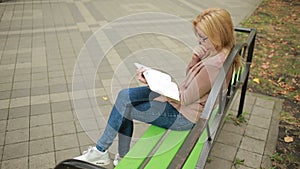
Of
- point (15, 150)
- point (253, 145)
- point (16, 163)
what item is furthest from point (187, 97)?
point (15, 150)

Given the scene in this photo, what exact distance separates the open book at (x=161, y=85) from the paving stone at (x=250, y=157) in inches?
45.2

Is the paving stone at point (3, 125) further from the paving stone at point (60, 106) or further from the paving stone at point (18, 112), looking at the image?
the paving stone at point (60, 106)

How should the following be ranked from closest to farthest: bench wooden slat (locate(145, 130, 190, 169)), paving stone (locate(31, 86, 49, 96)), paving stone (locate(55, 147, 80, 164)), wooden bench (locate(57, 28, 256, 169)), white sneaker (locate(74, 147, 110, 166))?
wooden bench (locate(57, 28, 256, 169)), bench wooden slat (locate(145, 130, 190, 169)), white sneaker (locate(74, 147, 110, 166)), paving stone (locate(55, 147, 80, 164)), paving stone (locate(31, 86, 49, 96))

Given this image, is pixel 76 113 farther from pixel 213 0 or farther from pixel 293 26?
pixel 213 0

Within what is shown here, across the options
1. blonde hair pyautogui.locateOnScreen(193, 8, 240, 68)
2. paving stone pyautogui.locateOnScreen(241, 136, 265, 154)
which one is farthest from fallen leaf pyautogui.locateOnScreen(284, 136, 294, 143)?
blonde hair pyautogui.locateOnScreen(193, 8, 240, 68)

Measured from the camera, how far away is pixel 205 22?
2090mm

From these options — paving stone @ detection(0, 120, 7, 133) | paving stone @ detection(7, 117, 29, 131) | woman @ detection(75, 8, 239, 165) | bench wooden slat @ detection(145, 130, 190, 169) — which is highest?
woman @ detection(75, 8, 239, 165)

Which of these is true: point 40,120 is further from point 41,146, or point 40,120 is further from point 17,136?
point 41,146

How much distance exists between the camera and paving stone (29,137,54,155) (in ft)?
9.59

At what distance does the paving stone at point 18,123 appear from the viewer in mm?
3262

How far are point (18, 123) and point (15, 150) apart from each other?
48 cm

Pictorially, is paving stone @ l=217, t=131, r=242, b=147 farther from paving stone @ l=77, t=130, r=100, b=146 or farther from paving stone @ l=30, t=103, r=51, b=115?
paving stone @ l=30, t=103, r=51, b=115

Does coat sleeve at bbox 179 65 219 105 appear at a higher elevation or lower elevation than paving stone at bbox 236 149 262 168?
higher

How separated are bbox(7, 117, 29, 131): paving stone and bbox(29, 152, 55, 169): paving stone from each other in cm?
57
